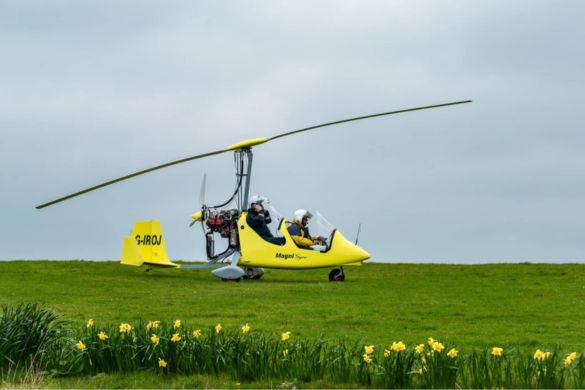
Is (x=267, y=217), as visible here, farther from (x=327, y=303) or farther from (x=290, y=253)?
(x=327, y=303)

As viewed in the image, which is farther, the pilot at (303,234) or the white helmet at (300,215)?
the white helmet at (300,215)

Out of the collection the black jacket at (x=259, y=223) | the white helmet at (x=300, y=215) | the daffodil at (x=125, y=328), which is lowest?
the daffodil at (x=125, y=328)

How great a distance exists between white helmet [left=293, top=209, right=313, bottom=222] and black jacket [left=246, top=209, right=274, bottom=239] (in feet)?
2.56

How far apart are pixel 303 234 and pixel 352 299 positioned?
224 inches

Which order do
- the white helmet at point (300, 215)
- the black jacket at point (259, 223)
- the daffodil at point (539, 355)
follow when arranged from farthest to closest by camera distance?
the white helmet at point (300, 215) → the black jacket at point (259, 223) → the daffodil at point (539, 355)

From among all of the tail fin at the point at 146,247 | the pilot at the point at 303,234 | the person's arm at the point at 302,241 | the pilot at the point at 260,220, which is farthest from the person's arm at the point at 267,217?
the tail fin at the point at 146,247

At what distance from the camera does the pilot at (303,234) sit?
2414 cm

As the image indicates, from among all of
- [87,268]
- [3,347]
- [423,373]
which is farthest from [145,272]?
[423,373]

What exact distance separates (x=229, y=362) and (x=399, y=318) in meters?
6.75

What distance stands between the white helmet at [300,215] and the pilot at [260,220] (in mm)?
696

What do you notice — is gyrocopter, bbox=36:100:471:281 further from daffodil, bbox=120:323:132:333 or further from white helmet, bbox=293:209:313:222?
daffodil, bbox=120:323:132:333

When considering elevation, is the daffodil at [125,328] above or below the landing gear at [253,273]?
below

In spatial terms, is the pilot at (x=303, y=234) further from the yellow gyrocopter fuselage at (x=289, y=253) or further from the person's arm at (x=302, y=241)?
the yellow gyrocopter fuselage at (x=289, y=253)

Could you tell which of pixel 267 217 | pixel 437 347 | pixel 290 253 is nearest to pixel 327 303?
pixel 290 253
